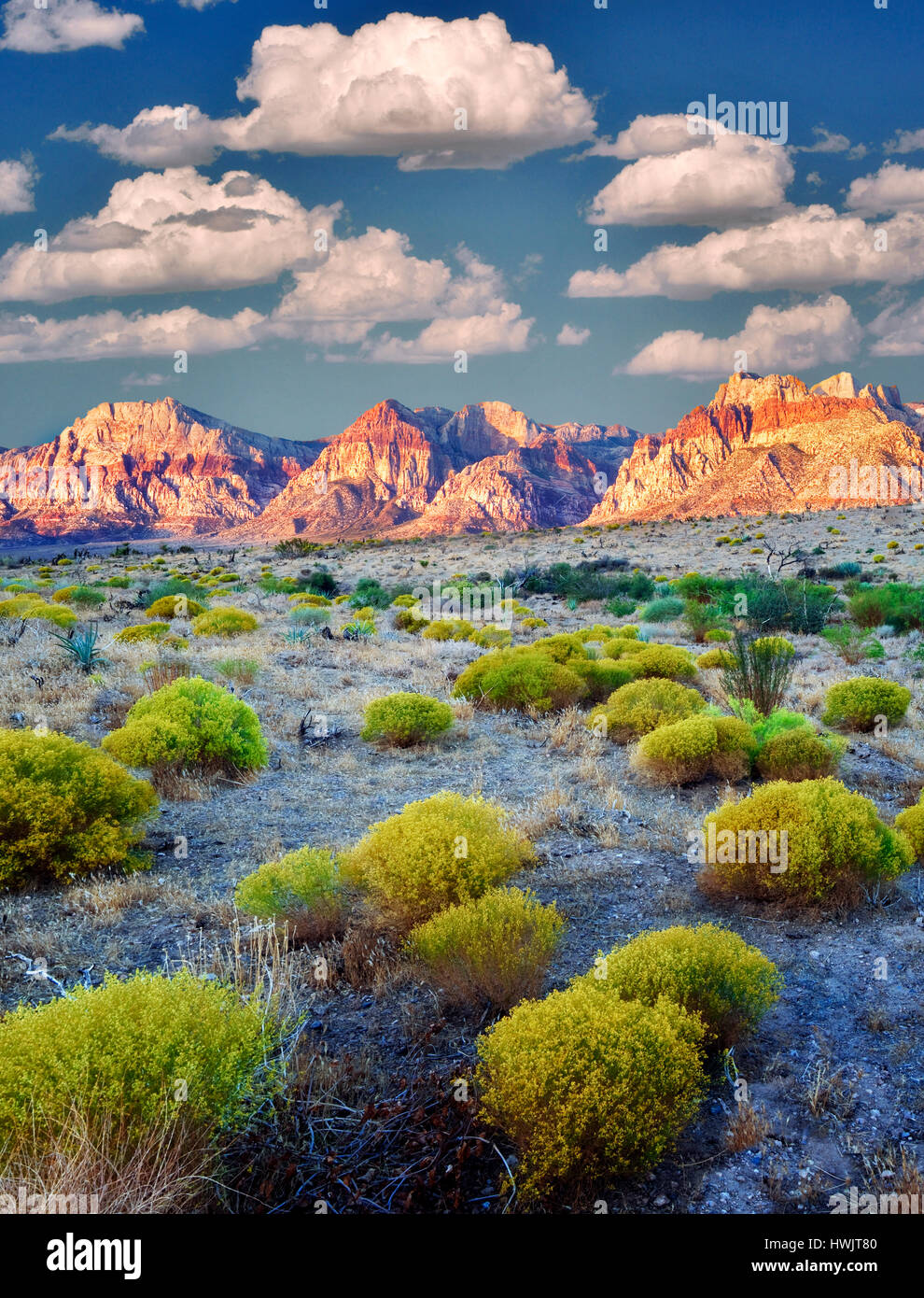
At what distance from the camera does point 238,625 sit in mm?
16031

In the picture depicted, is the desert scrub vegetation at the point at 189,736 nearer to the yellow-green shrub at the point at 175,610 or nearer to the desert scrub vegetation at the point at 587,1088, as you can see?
the desert scrub vegetation at the point at 587,1088

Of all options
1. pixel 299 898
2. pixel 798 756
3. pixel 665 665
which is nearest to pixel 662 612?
pixel 665 665

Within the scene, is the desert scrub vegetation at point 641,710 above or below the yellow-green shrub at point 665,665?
below

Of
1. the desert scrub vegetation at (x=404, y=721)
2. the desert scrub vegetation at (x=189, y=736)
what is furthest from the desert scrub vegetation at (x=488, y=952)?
the desert scrub vegetation at (x=404, y=721)

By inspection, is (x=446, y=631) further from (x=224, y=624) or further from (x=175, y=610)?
(x=175, y=610)

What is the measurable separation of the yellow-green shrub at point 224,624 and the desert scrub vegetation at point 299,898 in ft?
37.2

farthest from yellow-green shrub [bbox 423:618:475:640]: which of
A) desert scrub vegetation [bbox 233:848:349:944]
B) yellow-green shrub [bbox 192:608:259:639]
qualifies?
desert scrub vegetation [bbox 233:848:349:944]

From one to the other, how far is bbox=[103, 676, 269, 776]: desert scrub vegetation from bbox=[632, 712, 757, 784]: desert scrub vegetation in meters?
4.09

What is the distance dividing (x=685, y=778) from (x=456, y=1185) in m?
5.41

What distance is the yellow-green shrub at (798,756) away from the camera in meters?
7.55

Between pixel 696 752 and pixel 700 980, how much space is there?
163 inches

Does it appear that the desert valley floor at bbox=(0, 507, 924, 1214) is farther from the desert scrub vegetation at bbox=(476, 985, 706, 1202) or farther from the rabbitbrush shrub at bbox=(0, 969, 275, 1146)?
the rabbitbrush shrub at bbox=(0, 969, 275, 1146)

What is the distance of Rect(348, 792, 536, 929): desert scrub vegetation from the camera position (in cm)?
465

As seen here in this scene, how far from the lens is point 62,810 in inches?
204
